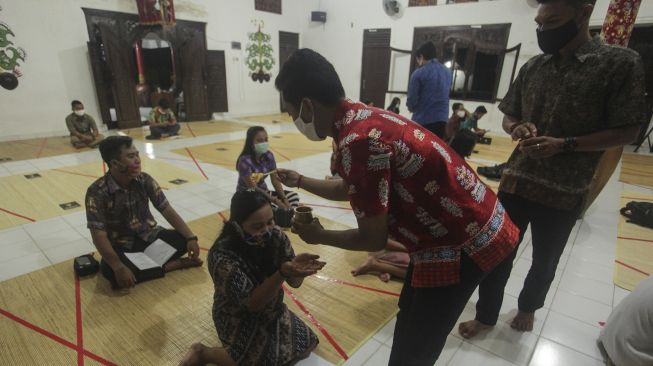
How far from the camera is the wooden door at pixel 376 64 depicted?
10.7 metres

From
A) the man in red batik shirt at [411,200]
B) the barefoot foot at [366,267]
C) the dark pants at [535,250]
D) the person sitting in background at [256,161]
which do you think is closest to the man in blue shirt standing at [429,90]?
the person sitting in background at [256,161]

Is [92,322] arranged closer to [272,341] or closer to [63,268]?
[63,268]

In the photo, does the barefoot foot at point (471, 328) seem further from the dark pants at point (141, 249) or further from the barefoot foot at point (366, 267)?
the dark pants at point (141, 249)

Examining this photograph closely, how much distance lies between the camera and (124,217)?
244 centimetres

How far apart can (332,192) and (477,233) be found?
0.64 m

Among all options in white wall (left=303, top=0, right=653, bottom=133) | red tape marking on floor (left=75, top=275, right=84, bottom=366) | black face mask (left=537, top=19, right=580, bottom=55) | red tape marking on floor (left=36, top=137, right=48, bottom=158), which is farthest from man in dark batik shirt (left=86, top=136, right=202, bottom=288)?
white wall (left=303, top=0, right=653, bottom=133)

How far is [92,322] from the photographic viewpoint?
6.74 feet

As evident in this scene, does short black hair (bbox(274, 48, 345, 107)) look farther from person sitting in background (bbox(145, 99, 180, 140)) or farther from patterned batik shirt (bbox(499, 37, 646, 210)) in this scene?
person sitting in background (bbox(145, 99, 180, 140))

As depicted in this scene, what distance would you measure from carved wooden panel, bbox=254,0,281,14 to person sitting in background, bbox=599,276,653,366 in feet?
37.4

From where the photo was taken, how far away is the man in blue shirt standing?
3885mm

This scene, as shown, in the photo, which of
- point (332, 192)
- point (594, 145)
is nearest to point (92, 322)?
point (332, 192)

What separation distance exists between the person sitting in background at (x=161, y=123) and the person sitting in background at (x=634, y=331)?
25.6ft

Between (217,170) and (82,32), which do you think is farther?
(82,32)

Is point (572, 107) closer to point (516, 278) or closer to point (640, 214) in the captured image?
point (516, 278)
